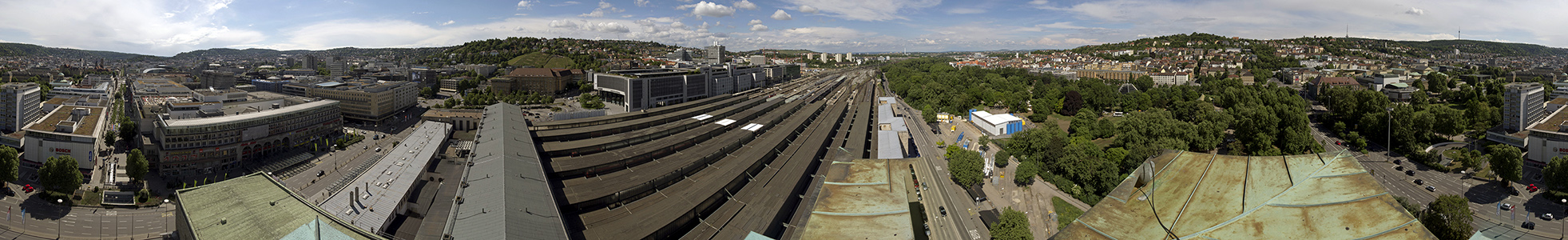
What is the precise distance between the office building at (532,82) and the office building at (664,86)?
27.8 feet

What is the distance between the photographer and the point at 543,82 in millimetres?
59156

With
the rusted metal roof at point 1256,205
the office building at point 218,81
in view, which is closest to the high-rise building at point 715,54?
the office building at point 218,81

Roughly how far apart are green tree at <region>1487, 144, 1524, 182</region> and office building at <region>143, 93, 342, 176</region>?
4545cm

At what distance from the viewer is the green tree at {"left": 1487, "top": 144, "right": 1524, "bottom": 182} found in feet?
62.8

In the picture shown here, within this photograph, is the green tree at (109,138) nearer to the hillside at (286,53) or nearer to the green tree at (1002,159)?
the green tree at (1002,159)

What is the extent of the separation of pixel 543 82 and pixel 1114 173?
51.7 metres

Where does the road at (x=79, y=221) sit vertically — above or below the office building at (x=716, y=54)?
below

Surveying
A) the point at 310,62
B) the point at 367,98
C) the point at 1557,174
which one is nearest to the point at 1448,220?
the point at 1557,174

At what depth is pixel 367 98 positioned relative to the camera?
40156 mm

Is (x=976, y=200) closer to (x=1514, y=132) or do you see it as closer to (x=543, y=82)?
(x=1514, y=132)

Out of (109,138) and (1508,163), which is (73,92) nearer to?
(109,138)

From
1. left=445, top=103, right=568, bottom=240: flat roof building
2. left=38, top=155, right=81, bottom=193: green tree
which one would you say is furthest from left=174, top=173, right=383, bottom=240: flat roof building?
left=38, top=155, right=81, bottom=193: green tree

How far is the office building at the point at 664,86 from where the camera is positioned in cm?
4312

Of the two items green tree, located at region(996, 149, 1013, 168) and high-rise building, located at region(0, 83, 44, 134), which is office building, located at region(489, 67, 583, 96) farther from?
green tree, located at region(996, 149, 1013, 168)
